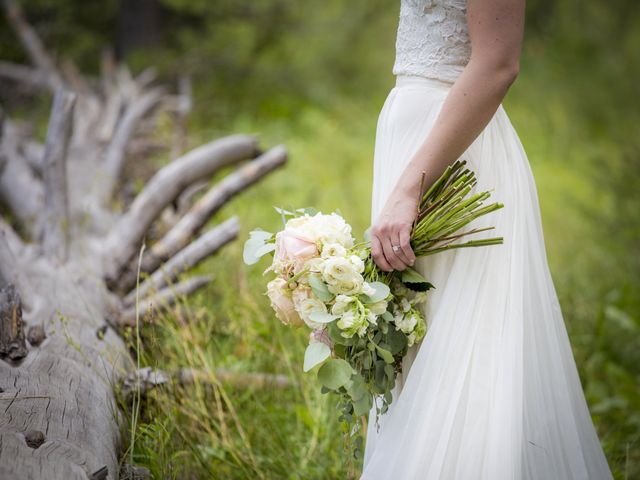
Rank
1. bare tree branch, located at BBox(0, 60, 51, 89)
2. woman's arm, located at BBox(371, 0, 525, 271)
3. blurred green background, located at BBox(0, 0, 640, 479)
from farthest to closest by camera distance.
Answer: bare tree branch, located at BBox(0, 60, 51, 89) < blurred green background, located at BBox(0, 0, 640, 479) < woman's arm, located at BBox(371, 0, 525, 271)

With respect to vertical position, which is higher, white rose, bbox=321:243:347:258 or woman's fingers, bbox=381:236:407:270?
woman's fingers, bbox=381:236:407:270

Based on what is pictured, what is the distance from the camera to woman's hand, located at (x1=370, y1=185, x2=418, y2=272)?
153 cm

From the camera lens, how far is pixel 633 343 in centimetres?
418

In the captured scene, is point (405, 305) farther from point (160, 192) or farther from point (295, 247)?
point (160, 192)

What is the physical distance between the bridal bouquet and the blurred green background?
1897 millimetres

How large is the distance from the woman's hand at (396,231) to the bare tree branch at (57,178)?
2257 mm

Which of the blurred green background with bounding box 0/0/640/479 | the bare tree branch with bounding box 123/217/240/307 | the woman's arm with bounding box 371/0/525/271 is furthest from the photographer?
the blurred green background with bounding box 0/0/640/479

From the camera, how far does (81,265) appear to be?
322 cm

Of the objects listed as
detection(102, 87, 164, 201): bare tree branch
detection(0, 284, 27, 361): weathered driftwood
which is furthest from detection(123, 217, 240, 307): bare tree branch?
detection(102, 87, 164, 201): bare tree branch

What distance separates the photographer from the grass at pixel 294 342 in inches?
89.6

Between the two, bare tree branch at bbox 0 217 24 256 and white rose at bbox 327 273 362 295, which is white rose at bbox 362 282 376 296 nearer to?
white rose at bbox 327 273 362 295

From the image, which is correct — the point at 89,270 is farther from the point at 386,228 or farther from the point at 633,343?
the point at 633,343

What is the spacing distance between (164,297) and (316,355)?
5.09ft

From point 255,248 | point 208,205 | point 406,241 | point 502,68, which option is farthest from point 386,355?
point 208,205
